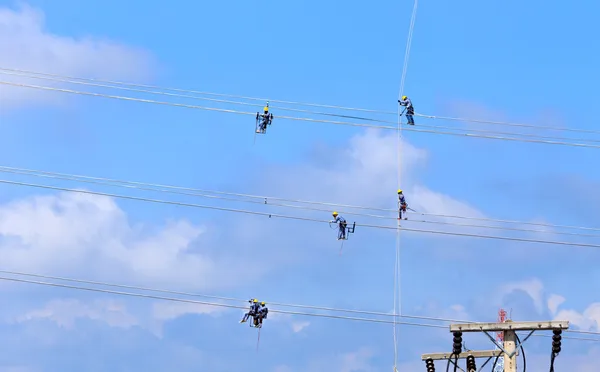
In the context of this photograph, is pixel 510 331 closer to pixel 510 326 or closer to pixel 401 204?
pixel 510 326

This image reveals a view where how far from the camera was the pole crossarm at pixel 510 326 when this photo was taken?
54938 millimetres

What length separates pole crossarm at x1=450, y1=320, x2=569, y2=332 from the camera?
180 ft

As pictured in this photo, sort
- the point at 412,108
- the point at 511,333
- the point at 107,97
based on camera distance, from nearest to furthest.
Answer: the point at 511,333 → the point at 107,97 → the point at 412,108

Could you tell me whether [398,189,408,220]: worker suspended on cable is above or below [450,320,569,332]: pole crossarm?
above

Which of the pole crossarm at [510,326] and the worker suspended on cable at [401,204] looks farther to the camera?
the worker suspended on cable at [401,204]

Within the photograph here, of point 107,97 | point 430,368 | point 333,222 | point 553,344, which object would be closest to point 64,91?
point 107,97

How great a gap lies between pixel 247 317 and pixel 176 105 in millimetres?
14297

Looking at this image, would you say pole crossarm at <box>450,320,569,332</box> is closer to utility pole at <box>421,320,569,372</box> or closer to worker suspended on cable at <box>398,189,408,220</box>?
utility pole at <box>421,320,569,372</box>

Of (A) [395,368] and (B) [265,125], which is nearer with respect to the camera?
(A) [395,368]

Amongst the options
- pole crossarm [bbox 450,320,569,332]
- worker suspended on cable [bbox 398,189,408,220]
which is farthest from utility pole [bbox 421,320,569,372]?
worker suspended on cable [bbox 398,189,408,220]

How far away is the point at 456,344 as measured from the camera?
189 ft

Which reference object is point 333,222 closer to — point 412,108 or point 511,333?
point 412,108

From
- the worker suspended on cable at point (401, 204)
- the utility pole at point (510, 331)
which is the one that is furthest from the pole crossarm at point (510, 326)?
the worker suspended on cable at point (401, 204)

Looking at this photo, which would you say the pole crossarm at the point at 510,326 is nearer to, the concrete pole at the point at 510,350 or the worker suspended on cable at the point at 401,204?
the concrete pole at the point at 510,350
